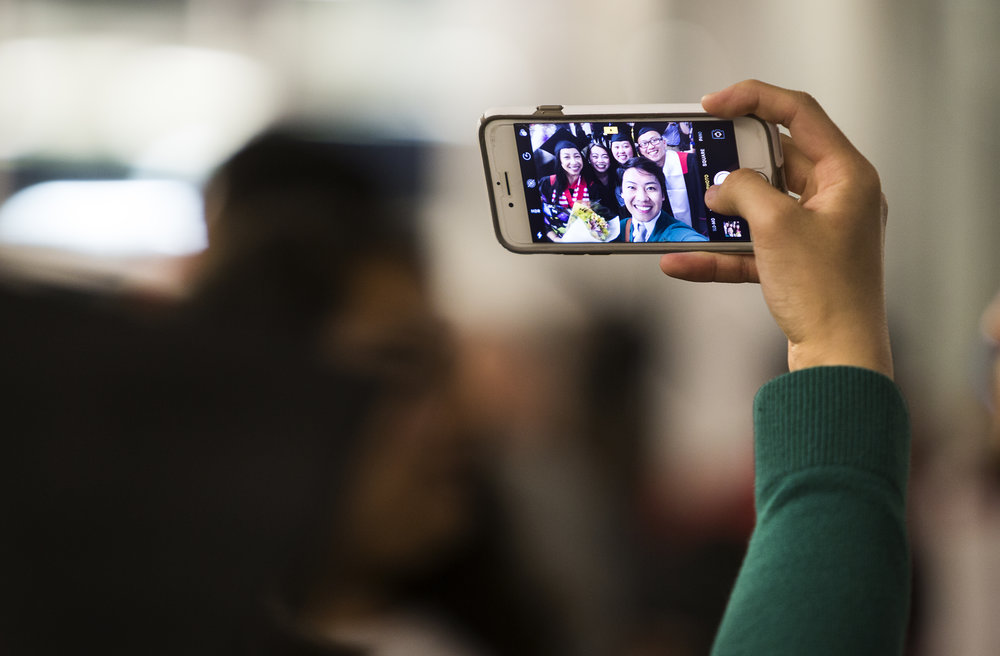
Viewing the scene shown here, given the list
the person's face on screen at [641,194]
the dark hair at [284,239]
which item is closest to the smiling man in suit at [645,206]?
the person's face on screen at [641,194]

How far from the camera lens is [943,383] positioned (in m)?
1.66

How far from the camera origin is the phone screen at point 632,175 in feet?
2.01

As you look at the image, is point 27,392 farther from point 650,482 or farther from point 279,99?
point 650,482

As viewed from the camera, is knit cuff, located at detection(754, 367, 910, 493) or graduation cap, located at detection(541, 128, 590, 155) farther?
graduation cap, located at detection(541, 128, 590, 155)

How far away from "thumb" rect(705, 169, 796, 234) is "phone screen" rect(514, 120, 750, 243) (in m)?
0.08

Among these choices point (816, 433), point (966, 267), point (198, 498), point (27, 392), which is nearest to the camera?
point (816, 433)

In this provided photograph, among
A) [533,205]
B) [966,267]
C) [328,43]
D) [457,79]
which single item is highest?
[328,43]

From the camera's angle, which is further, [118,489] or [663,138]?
[118,489]

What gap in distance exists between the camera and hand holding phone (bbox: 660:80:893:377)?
441mm

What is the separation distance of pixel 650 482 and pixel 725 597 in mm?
348

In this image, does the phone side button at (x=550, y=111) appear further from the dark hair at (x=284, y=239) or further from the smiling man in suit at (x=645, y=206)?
the dark hair at (x=284, y=239)

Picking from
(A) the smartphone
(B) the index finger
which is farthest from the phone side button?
(B) the index finger

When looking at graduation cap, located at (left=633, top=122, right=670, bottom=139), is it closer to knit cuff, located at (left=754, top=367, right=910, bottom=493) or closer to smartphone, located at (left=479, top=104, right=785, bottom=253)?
smartphone, located at (left=479, top=104, right=785, bottom=253)

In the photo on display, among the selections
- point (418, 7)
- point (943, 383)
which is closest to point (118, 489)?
point (418, 7)
